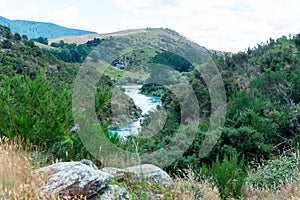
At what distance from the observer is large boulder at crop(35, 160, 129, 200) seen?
3.96 m

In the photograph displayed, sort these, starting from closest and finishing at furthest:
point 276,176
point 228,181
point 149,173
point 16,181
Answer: point 16,181, point 149,173, point 228,181, point 276,176

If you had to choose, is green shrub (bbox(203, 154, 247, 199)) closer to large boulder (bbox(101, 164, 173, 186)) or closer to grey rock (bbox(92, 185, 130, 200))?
large boulder (bbox(101, 164, 173, 186))

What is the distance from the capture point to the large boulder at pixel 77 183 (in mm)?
3959

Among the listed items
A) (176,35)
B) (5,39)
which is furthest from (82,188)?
(5,39)

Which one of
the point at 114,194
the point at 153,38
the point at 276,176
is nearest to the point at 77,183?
the point at 114,194

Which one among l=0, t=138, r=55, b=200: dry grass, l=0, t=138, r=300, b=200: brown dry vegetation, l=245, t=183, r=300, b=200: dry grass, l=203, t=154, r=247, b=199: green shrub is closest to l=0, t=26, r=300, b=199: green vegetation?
l=203, t=154, r=247, b=199: green shrub

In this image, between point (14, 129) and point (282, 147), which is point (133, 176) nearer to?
point (14, 129)

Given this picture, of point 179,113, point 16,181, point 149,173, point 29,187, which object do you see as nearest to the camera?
point 29,187

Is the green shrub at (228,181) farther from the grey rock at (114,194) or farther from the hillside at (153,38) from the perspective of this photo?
the hillside at (153,38)

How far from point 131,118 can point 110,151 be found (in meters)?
4.18

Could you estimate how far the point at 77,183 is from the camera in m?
4.06

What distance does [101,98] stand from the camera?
677 centimetres

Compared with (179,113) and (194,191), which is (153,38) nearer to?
(179,113)

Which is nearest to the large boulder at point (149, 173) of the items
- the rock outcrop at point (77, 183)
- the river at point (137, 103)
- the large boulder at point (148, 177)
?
the large boulder at point (148, 177)
